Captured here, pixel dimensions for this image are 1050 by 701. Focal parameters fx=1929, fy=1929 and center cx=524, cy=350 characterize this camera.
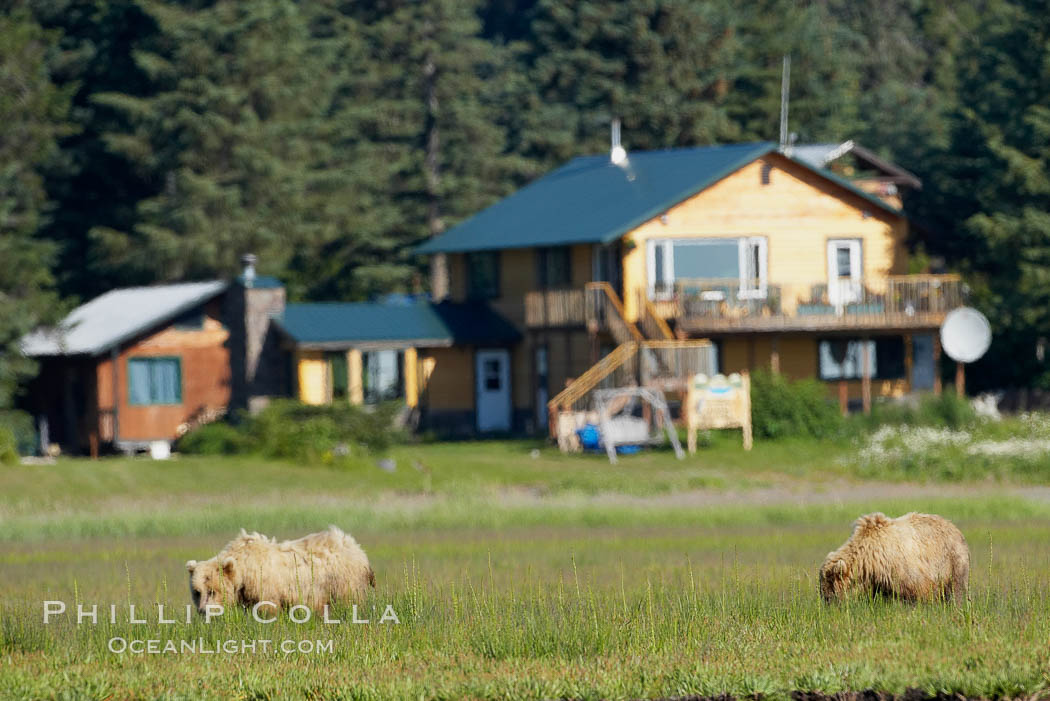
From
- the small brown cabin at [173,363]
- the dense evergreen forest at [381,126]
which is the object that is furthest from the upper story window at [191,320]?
the dense evergreen forest at [381,126]

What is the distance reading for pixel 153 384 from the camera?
1924 inches

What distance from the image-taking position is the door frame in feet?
172

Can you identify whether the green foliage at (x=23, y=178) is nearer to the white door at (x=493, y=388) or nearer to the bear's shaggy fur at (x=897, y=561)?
the white door at (x=493, y=388)

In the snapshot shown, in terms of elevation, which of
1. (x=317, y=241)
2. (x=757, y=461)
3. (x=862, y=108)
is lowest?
(x=757, y=461)

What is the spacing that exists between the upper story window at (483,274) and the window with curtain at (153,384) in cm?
962

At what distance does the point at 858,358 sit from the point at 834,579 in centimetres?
3457

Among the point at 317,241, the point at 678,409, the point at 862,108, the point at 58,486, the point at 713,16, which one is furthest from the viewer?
the point at 862,108

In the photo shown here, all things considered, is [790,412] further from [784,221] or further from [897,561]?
[897,561]

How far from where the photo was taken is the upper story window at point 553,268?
50812mm

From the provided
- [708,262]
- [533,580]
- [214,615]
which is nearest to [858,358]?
[708,262]

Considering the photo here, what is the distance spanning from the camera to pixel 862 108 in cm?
8981

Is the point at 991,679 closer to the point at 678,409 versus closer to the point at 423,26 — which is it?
the point at 678,409

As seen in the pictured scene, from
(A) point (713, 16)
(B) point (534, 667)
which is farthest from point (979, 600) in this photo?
(A) point (713, 16)

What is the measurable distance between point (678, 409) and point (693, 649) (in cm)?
3106
